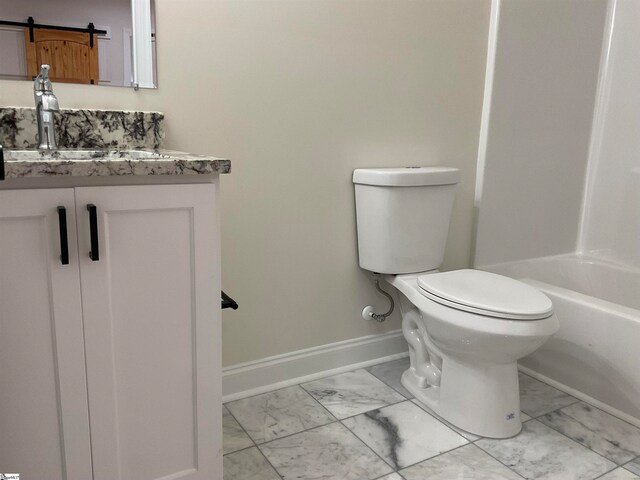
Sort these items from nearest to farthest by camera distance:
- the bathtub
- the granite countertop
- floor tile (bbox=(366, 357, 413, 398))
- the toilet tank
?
the granite countertop, the bathtub, the toilet tank, floor tile (bbox=(366, 357, 413, 398))

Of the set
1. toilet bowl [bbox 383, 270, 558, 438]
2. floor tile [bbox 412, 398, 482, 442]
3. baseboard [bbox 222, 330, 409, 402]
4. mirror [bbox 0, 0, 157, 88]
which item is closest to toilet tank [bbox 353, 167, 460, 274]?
toilet bowl [bbox 383, 270, 558, 438]

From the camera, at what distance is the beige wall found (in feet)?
5.38

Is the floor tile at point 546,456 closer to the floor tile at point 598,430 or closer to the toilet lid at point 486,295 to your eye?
the floor tile at point 598,430

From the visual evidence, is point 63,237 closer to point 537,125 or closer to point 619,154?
point 537,125

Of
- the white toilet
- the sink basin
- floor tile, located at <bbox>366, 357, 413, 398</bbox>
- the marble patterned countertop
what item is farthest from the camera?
floor tile, located at <bbox>366, 357, 413, 398</bbox>

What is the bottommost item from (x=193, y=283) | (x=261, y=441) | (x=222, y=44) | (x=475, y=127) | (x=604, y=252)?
(x=261, y=441)

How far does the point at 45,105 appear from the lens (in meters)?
1.33

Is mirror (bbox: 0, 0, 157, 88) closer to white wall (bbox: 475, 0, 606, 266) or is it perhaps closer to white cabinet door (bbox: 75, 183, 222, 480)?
white cabinet door (bbox: 75, 183, 222, 480)

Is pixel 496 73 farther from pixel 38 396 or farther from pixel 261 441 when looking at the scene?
pixel 38 396

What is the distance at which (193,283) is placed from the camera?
1.17 metres

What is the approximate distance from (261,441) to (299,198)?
827 millimetres

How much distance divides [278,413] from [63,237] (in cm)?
107

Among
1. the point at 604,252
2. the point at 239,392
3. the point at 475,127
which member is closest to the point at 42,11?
the point at 239,392

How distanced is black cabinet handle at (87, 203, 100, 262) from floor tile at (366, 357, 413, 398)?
1.32 metres
